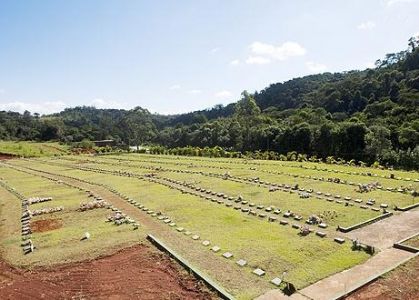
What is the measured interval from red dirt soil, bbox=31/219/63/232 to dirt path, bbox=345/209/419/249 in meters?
13.9

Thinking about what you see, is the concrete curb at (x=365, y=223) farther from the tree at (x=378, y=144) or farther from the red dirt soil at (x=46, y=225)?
the tree at (x=378, y=144)

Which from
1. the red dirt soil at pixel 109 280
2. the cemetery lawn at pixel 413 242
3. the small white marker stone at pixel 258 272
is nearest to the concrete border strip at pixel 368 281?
the cemetery lawn at pixel 413 242

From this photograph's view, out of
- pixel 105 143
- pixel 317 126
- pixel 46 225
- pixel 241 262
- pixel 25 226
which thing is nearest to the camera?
pixel 241 262

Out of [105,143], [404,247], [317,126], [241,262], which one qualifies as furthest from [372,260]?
[105,143]

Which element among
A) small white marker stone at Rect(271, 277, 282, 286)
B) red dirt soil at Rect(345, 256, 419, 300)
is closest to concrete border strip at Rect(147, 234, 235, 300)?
small white marker stone at Rect(271, 277, 282, 286)

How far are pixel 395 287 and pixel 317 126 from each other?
4350cm

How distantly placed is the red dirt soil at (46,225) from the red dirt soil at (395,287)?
1438cm

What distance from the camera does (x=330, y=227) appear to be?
15.6 metres

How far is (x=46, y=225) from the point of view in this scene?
61.5 ft

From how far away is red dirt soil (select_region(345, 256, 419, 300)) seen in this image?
9942 mm

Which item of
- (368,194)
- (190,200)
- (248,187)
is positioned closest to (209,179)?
(248,187)

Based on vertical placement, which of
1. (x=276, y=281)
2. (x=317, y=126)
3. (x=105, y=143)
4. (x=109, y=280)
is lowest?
(x=109, y=280)

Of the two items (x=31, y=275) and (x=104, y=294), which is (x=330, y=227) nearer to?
(x=104, y=294)

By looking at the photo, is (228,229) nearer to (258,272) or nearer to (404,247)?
(258,272)
